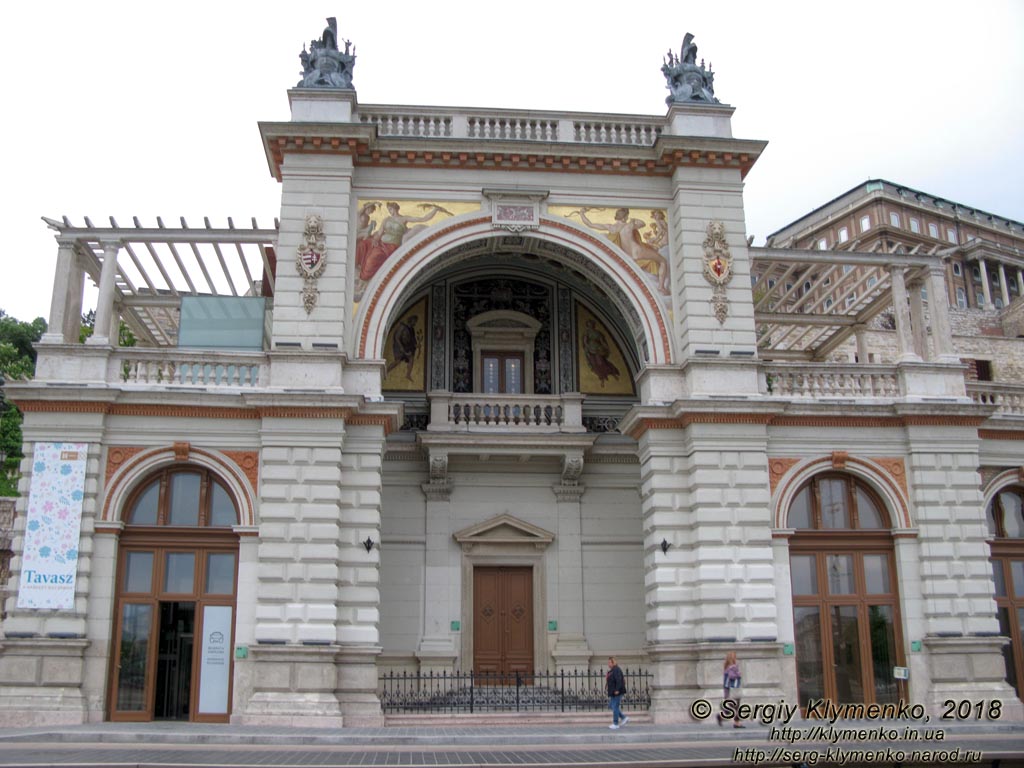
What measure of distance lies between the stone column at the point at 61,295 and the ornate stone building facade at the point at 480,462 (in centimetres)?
6

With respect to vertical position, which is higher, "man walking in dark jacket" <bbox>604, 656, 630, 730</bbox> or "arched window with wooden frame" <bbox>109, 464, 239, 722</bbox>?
"arched window with wooden frame" <bbox>109, 464, 239, 722</bbox>

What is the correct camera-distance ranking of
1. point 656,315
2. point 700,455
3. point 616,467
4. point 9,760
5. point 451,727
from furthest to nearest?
1. point 616,467
2. point 656,315
3. point 700,455
4. point 451,727
5. point 9,760

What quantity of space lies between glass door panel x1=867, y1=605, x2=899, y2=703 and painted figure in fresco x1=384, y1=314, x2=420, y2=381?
1290 centimetres

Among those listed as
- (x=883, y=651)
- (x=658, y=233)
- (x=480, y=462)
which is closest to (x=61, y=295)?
(x=480, y=462)

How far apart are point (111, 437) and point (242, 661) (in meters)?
5.55

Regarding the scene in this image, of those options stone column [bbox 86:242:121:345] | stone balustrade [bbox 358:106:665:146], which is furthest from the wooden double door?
stone balustrade [bbox 358:106:665:146]

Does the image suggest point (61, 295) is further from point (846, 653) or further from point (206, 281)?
point (846, 653)

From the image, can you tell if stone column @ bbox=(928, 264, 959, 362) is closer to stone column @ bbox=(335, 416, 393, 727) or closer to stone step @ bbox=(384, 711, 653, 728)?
stone step @ bbox=(384, 711, 653, 728)

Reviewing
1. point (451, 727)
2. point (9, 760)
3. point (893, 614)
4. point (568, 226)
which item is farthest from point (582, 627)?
point (9, 760)

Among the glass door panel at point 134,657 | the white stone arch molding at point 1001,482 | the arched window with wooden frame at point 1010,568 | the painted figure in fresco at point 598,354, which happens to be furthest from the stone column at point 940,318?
the glass door panel at point 134,657

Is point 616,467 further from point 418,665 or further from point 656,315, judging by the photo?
point 418,665

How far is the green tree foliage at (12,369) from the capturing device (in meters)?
39.1

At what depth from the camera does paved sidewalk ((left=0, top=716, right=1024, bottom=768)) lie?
14.6 meters

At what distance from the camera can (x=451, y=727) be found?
66.2 ft
